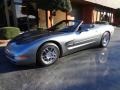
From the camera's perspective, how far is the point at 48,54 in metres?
5.48

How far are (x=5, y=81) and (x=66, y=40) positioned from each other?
2.23 meters

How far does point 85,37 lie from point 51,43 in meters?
1.45

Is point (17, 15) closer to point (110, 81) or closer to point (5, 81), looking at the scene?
point (5, 81)

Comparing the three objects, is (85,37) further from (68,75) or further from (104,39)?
(68,75)

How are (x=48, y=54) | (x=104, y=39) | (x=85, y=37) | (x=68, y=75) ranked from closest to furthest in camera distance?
(x=68, y=75)
(x=48, y=54)
(x=85, y=37)
(x=104, y=39)

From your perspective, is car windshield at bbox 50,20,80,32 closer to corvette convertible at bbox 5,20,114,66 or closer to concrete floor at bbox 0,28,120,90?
corvette convertible at bbox 5,20,114,66

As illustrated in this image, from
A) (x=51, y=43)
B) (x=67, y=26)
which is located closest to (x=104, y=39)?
(x=67, y=26)

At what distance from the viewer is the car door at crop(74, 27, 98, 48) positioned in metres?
6.20

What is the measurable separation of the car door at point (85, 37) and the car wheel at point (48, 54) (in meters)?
0.85

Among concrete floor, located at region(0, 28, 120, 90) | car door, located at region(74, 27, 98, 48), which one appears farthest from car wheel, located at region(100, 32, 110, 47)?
concrete floor, located at region(0, 28, 120, 90)

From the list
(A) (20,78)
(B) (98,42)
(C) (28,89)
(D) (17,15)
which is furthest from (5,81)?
(D) (17,15)

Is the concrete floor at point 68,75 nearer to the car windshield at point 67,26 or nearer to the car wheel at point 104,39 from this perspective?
the car windshield at point 67,26

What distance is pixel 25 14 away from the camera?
1373cm

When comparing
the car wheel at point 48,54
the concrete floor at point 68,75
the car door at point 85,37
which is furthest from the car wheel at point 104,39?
the car wheel at point 48,54
